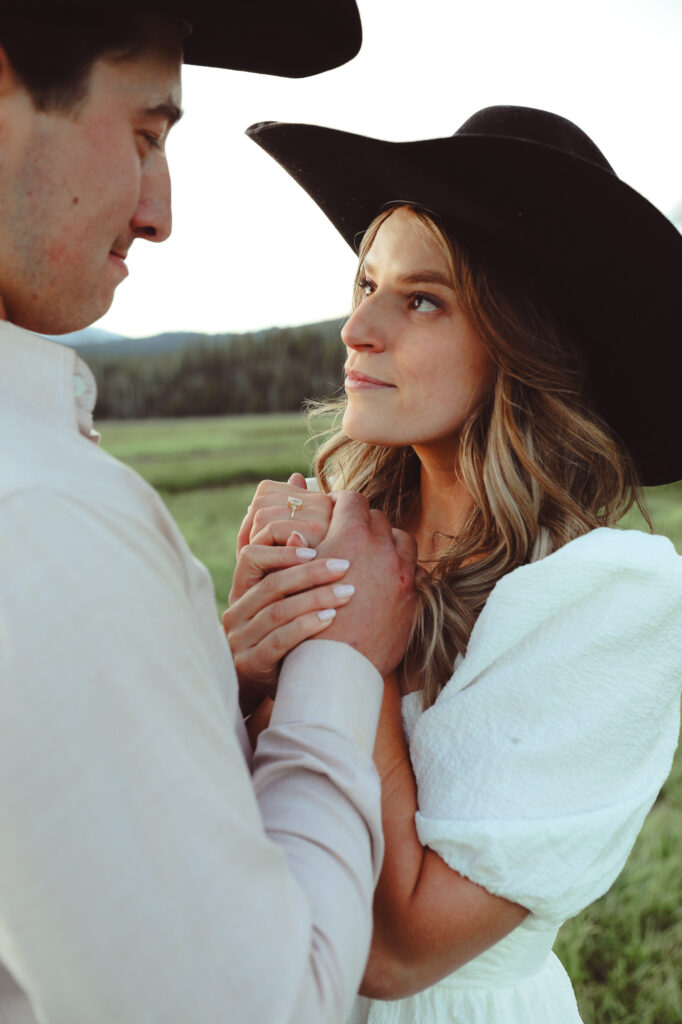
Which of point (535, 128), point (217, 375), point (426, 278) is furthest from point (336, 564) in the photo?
point (217, 375)

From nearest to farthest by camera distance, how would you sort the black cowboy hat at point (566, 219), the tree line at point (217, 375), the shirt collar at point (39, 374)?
the shirt collar at point (39, 374) < the black cowboy hat at point (566, 219) < the tree line at point (217, 375)

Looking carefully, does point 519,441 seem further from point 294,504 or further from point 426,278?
point 294,504

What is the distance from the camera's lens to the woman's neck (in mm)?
2301

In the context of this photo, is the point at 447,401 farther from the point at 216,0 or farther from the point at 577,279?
the point at 216,0

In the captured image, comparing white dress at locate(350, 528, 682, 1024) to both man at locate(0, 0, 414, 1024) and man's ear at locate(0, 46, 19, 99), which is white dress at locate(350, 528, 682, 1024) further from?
man's ear at locate(0, 46, 19, 99)

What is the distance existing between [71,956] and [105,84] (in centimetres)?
107

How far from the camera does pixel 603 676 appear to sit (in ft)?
5.15

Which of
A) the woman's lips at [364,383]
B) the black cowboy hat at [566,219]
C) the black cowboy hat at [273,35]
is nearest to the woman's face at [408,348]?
the woman's lips at [364,383]

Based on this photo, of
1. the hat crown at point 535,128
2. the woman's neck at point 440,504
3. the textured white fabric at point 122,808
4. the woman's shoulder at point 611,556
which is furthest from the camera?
the woman's neck at point 440,504

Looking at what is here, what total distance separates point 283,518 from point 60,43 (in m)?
0.96

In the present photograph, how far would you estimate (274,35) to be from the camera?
1.52m

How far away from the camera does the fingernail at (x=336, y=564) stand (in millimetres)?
1538

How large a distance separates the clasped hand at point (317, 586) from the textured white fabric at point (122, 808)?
0.48 meters

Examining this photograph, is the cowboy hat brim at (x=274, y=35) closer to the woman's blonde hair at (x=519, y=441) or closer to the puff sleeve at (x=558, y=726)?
the woman's blonde hair at (x=519, y=441)
